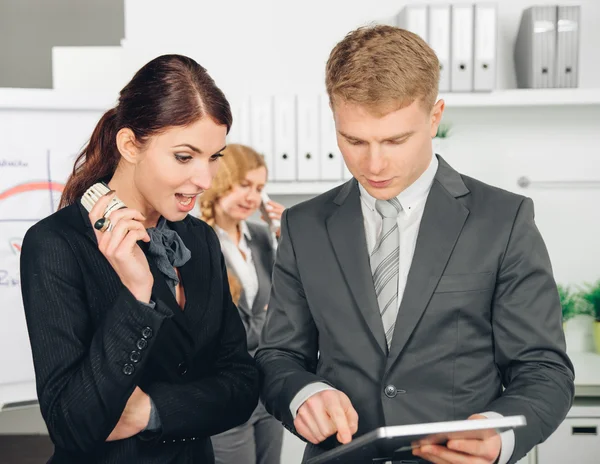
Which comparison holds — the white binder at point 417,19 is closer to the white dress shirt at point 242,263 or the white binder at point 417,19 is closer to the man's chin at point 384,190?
the white dress shirt at point 242,263

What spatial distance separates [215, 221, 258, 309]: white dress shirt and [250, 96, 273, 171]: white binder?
0.50m

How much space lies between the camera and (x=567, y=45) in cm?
324

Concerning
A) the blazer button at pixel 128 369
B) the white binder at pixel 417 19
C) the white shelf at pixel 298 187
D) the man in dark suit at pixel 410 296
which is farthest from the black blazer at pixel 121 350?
the white binder at pixel 417 19

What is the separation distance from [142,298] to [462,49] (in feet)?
7.51

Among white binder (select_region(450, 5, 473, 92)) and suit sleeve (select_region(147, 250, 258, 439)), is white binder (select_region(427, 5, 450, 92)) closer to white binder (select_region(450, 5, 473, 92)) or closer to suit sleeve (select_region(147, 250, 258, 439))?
white binder (select_region(450, 5, 473, 92))

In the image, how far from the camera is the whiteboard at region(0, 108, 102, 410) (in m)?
2.83

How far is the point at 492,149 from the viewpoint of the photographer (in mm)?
3676

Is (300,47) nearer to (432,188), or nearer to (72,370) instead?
(432,188)

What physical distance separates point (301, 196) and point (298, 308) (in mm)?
2311

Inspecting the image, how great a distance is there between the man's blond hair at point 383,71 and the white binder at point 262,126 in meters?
1.97

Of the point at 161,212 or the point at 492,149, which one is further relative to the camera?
the point at 492,149

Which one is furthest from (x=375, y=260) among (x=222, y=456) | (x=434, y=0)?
(x=434, y=0)

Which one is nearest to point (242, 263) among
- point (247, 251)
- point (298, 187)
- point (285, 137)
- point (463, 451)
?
point (247, 251)

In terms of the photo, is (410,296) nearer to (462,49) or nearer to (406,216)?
(406,216)
